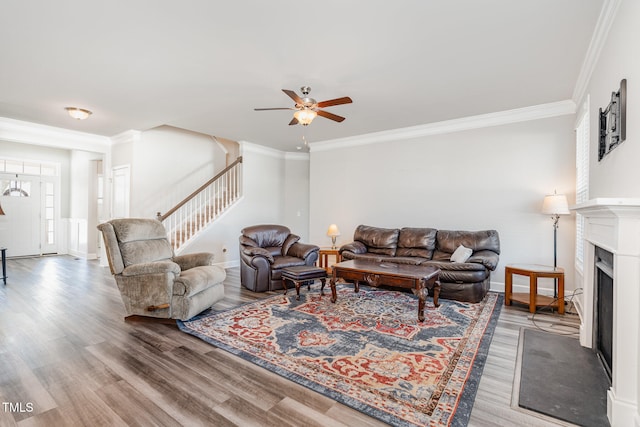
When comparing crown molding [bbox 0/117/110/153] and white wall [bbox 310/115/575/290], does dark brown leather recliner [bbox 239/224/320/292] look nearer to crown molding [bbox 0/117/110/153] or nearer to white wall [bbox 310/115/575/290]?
white wall [bbox 310/115/575/290]

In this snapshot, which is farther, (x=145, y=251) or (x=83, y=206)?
(x=83, y=206)

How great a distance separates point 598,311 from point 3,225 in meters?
10.6

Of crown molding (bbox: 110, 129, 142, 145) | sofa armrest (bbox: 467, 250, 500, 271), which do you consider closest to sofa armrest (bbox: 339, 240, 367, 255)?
sofa armrest (bbox: 467, 250, 500, 271)

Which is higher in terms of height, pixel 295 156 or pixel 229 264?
pixel 295 156

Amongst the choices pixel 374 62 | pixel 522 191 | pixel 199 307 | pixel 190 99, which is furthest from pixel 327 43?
pixel 522 191

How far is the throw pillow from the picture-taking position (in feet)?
14.2

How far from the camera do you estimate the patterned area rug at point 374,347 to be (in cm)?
198

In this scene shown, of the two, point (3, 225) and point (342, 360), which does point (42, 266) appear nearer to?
point (3, 225)

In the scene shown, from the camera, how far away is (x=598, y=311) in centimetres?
253

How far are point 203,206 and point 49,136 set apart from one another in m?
2.97

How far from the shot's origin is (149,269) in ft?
10.8

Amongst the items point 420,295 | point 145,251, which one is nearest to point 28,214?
point 145,251

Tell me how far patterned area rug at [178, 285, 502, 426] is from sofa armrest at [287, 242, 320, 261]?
0.96 m

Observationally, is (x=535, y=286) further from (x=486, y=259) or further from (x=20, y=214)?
(x=20, y=214)
